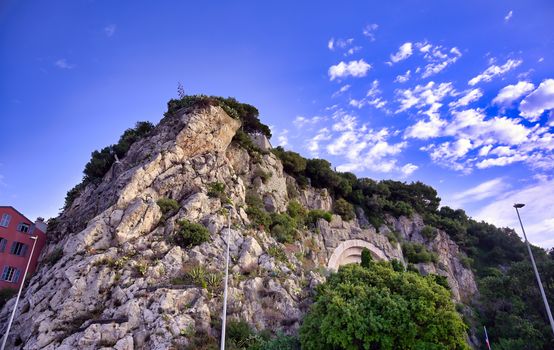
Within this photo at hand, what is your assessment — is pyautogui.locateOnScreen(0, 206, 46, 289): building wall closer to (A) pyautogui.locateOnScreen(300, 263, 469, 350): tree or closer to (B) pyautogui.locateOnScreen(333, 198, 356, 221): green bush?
(A) pyautogui.locateOnScreen(300, 263, 469, 350): tree

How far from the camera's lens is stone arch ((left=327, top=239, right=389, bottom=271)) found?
117 feet

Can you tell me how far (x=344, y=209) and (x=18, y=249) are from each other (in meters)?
35.8

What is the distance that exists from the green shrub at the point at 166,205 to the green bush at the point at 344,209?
2277 centimetres

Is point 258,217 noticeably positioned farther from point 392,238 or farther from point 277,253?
point 392,238

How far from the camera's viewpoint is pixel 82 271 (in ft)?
72.4

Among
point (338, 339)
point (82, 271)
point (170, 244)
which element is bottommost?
point (338, 339)

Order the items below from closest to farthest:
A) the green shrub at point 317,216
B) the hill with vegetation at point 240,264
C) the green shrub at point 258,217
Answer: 1. the hill with vegetation at point 240,264
2. the green shrub at point 258,217
3. the green shrub at point 317,216

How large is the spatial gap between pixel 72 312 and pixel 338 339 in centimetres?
1551

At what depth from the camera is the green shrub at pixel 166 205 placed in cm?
2778

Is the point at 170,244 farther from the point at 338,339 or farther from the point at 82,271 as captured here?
the point at 338,339

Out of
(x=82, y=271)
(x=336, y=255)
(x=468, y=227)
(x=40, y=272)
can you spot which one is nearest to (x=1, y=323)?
(x=40, y=272)

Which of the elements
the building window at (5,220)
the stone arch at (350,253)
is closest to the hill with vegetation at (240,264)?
the stone arch at (350,253)

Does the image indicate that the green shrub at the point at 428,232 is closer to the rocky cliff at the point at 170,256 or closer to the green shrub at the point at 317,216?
the rocky cliff at the point at 170,256

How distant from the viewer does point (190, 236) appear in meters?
25.6
